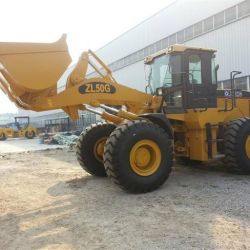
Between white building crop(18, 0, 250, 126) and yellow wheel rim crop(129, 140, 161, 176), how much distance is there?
13134 millimetres

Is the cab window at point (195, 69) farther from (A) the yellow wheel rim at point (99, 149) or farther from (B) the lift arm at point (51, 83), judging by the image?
(A) the yellow wheel rim at point (99, 149)

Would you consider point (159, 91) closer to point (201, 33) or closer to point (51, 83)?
point (51, 83)

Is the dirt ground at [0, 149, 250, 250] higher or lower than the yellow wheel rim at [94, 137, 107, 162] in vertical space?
lower

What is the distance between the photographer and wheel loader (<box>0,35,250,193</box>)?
7.18 metres

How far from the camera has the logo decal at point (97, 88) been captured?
815cm

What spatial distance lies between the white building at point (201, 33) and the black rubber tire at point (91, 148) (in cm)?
1228

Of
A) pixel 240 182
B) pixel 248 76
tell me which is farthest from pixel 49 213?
pixel 248 76

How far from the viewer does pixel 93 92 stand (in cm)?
827

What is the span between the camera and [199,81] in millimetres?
9242

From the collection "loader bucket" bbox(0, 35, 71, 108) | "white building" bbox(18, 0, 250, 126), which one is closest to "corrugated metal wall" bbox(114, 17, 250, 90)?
"white building" bbox(18, 0, 250, 126)

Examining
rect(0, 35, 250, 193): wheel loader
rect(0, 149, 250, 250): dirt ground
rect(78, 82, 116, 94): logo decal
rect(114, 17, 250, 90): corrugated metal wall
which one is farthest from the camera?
rect(114, 17, 250, 90): corrugated metal wall

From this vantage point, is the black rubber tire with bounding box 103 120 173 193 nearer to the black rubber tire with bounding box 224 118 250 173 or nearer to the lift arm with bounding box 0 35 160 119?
the lift arm with bounding box 0 35 160 119

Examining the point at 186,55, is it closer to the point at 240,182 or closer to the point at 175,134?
the point at 175,134

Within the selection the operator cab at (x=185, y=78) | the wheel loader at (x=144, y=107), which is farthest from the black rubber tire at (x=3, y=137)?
the operator cab at (x=185, y=78)
